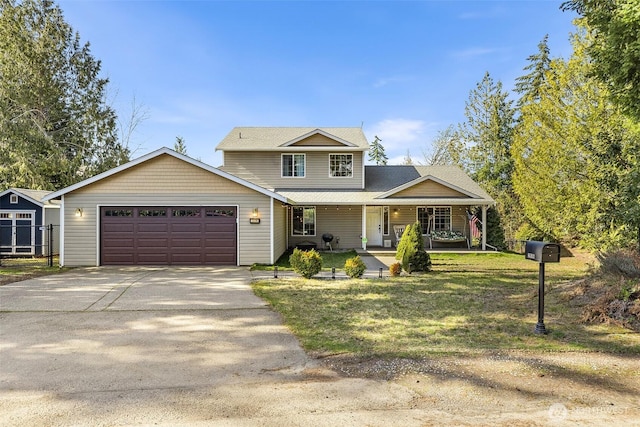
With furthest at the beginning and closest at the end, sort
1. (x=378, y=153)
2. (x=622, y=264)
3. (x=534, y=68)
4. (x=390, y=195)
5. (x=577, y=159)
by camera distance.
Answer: (x=378, y=153) → (x=534, y=68) → (x=390, y=195) → (x=577, y=159) → (x=622, y=264)

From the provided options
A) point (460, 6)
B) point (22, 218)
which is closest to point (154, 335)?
point (460, 6)

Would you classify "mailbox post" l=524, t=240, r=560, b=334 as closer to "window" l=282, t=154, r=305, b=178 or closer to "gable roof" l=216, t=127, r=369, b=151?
"gable roof" l=216, t=127, r=369, b=151

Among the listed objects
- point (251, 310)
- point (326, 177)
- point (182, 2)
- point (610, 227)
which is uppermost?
point (182, 2)

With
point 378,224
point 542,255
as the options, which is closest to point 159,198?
point 378,224

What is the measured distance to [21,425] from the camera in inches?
114

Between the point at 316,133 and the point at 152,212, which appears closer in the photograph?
the point at 152,212

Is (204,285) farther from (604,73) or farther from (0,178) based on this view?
(0,178)

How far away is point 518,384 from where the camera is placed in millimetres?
3490

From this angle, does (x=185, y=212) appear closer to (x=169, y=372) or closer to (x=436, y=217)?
(x=169, y=372)

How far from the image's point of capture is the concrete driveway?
118 inches

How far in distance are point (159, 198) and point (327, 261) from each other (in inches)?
258

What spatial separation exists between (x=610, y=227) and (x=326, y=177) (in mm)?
11828

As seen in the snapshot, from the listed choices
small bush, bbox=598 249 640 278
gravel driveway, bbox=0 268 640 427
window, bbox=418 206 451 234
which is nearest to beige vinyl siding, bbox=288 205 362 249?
window, bbox=418 206 451 234

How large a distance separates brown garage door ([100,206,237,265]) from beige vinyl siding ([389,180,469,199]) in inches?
351
